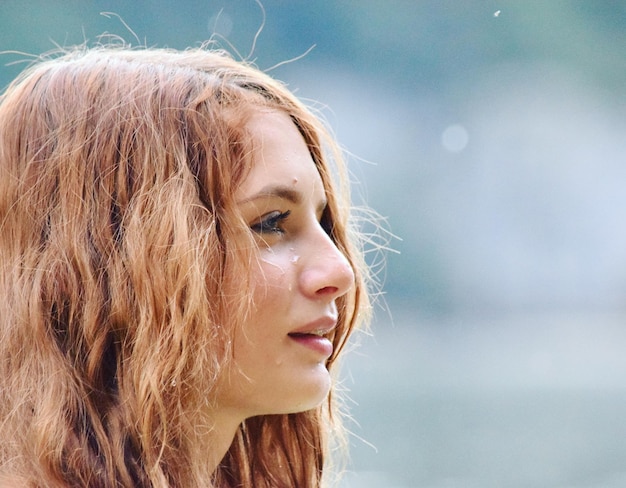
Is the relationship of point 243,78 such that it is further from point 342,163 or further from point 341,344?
point 341,344

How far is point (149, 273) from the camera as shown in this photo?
4.04ft

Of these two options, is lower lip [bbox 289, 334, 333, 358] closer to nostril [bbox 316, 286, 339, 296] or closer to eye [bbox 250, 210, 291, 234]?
nostril [bbox 316, 286, 339, 296]

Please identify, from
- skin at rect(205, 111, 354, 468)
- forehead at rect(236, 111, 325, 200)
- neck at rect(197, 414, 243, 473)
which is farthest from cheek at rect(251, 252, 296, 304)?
neck at rect(197, 414, 243, 473)

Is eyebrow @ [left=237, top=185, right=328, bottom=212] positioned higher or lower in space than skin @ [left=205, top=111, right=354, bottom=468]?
higher

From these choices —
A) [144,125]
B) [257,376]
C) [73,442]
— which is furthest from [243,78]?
[73,442]

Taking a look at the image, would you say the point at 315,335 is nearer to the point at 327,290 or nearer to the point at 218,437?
the point at 327,290

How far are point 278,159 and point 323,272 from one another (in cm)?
20

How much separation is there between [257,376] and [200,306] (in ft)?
0.50

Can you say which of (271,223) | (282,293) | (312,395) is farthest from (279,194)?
(312,395)

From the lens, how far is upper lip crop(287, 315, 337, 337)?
130 centimetres

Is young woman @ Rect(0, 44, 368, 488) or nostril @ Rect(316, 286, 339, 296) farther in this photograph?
nostril @ Rect(316, 286, 339, 296)

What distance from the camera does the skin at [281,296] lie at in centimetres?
128

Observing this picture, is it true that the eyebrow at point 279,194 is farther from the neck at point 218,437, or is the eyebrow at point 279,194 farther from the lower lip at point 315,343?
the neck at point 218,437

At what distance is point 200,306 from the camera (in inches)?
48.5
